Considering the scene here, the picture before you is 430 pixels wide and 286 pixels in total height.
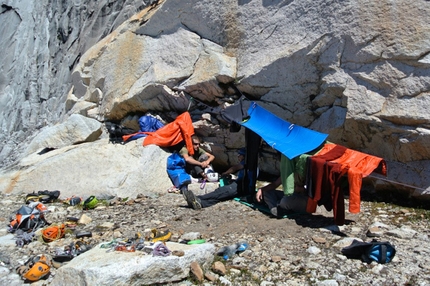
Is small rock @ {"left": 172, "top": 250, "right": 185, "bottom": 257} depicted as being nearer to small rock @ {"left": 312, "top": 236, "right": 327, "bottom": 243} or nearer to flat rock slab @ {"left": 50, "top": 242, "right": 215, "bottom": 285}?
flat rock slab @ {"left": 50, "top": 242, "right": 215, "bottom": 285}

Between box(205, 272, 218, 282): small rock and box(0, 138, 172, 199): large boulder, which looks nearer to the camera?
box(205, 272, 218, 282): small rock

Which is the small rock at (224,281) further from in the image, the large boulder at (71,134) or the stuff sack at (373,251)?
the large boulder at (71,134)

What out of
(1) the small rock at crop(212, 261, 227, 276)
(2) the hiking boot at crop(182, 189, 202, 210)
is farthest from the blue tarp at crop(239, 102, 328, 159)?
(1) the small rock at crop(212, 261, 227, 276)

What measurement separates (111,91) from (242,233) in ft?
17.9

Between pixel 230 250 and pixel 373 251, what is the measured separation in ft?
4.51

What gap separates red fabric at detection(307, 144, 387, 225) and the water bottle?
1.19 metres

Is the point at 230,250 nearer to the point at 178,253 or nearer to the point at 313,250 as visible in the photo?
the point at 178,253

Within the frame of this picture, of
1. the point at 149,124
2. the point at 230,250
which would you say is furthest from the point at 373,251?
the point at 149,124

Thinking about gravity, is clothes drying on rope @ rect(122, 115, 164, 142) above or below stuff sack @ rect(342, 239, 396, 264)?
above

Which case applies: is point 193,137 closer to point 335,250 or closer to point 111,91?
point 111,91

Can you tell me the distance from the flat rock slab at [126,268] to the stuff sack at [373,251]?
4.81 feet

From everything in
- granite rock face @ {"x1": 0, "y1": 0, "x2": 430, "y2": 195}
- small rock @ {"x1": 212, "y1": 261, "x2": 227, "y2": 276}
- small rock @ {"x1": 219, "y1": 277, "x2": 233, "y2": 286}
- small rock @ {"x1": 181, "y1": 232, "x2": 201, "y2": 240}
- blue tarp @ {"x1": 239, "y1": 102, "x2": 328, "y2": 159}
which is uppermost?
granite rock face @ {"x1": 0, "y1": 0, "x2": 430, "y2": 195}

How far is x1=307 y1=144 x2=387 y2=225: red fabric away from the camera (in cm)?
515

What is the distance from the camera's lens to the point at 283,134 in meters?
6.51
